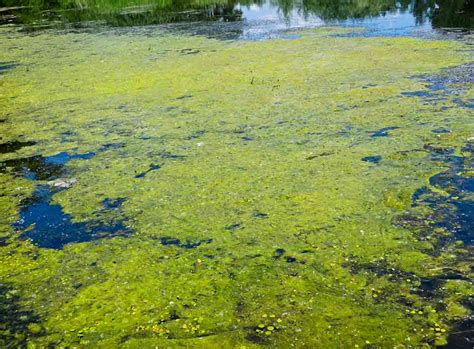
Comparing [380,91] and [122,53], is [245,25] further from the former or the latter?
[380,91]

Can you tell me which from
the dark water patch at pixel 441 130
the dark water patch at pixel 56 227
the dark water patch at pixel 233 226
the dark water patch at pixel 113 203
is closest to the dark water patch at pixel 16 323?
the dark water patch at pixel 56 227

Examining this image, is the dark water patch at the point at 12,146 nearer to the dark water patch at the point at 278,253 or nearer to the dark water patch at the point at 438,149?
the dark water patch at the point at 278,253

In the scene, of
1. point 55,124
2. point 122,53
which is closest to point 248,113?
point 55,124

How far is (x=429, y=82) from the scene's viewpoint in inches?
171

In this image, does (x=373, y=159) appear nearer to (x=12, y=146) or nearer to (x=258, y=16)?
(x=12, y=146)

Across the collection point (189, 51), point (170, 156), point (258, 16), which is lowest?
point (170, 156)

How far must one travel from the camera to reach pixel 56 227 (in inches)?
101

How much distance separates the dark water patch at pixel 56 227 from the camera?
242 centimetres

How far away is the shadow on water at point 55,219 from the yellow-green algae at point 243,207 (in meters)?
0.06

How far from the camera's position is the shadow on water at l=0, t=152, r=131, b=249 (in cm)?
244

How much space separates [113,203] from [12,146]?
149 centimetres

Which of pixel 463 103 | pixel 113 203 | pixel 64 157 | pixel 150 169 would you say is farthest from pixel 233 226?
pixel 463 103

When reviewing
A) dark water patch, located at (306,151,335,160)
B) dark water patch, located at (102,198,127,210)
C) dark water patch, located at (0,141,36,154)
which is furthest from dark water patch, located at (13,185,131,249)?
dark water patch, located at (306,151,335,160)

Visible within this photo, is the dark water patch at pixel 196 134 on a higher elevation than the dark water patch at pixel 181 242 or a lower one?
higher
